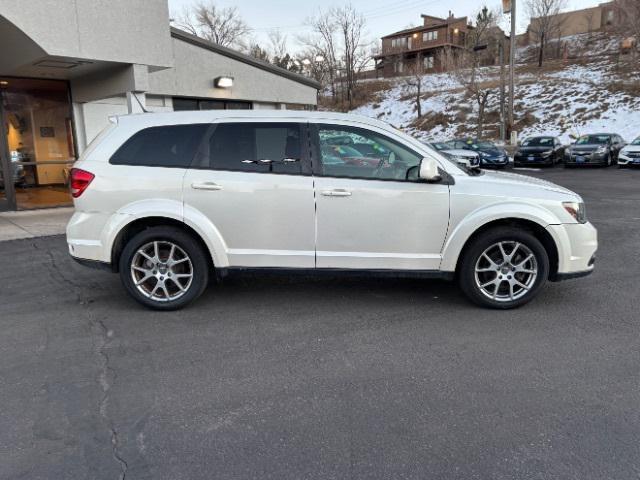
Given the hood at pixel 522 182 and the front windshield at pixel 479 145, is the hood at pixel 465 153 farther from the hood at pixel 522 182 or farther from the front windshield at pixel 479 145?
the hood at pixel 522 182

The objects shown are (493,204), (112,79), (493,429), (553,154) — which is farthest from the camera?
(553,154)

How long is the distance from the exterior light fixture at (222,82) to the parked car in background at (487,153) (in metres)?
13.8

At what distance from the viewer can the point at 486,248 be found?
4.62 meters

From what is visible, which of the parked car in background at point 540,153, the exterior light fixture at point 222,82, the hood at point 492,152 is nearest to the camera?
the exterior light fixture at point 222,82

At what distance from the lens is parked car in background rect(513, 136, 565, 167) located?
930 inches

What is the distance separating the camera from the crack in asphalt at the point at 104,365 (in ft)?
8.70

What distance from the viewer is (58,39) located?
8.55 m

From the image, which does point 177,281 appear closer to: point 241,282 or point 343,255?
point 241,282

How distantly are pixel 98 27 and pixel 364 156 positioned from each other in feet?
23.2

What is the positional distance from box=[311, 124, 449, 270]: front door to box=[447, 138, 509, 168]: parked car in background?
782 inches

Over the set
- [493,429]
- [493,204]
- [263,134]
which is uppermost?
[263,134]

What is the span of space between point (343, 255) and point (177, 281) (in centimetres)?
165

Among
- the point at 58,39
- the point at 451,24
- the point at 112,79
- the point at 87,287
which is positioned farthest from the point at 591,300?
the point at 451,24

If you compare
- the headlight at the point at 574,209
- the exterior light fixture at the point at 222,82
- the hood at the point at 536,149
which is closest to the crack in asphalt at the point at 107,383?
the headlight at the point at 574,209
